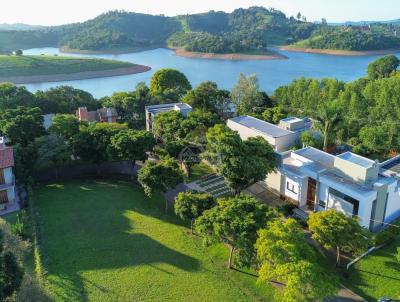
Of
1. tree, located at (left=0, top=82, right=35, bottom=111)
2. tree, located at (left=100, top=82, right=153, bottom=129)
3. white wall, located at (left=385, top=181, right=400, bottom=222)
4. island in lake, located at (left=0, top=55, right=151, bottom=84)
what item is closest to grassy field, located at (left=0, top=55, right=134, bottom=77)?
island in lake, located at (left=0, top=55, right=151, bottom=84)

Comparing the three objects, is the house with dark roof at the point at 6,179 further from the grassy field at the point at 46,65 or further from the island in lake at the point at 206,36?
the island in lake at the point at 206,36

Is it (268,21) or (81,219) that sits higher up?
(268,21)

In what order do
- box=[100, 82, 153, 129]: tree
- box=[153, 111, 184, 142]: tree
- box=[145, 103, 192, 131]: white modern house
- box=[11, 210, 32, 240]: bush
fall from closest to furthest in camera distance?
box=[11, 210, 32, 240]: bush < box=[153, 111, 184, 142]: tree < box=[145, 103, 192, 131]: white modern house < box=[100, 82, 153, 129]: tree

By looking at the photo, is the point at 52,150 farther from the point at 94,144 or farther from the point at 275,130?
the point at 275,130

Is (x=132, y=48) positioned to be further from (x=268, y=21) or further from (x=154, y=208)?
(x=154, y=208)

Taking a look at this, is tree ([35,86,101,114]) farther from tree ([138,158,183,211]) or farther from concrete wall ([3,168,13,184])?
tree ([138,158,183,211])

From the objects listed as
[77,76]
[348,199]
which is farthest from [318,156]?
[77,76]

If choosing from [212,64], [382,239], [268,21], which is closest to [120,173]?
[382,239]
